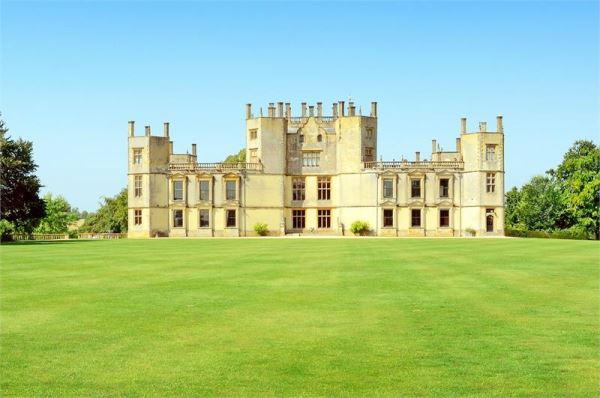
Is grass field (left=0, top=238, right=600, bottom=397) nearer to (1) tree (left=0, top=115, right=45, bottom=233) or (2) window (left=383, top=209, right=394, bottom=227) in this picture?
(1) tree (left=0, top=115, right=45, bottom=233)

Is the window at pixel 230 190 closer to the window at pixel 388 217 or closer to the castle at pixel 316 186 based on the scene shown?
the castle at pixel 316 186

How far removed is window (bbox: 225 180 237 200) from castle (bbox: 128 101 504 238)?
88 millimetres

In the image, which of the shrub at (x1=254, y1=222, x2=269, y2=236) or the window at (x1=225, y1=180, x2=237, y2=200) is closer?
the shrub at (x1=254, y1=222, x2=269, y2=236)

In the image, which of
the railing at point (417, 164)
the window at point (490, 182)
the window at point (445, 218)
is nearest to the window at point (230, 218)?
the railing at point (417, 164)

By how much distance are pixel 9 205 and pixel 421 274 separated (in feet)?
125

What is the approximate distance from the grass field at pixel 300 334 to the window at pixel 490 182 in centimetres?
4337

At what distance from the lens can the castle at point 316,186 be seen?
211ft

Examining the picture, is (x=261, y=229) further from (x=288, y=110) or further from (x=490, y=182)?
(x=490, y=182)

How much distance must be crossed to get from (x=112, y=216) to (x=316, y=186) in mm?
38329

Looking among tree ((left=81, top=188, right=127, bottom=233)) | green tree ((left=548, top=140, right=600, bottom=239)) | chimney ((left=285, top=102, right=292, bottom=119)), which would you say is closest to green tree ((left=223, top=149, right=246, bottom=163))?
tree ((left=81, top=188, right=127, bottom=233))

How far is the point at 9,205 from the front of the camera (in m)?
51.5

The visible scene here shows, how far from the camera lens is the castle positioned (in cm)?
6431

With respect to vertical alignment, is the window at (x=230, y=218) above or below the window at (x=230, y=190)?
below

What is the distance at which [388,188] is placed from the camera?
2579 inches
